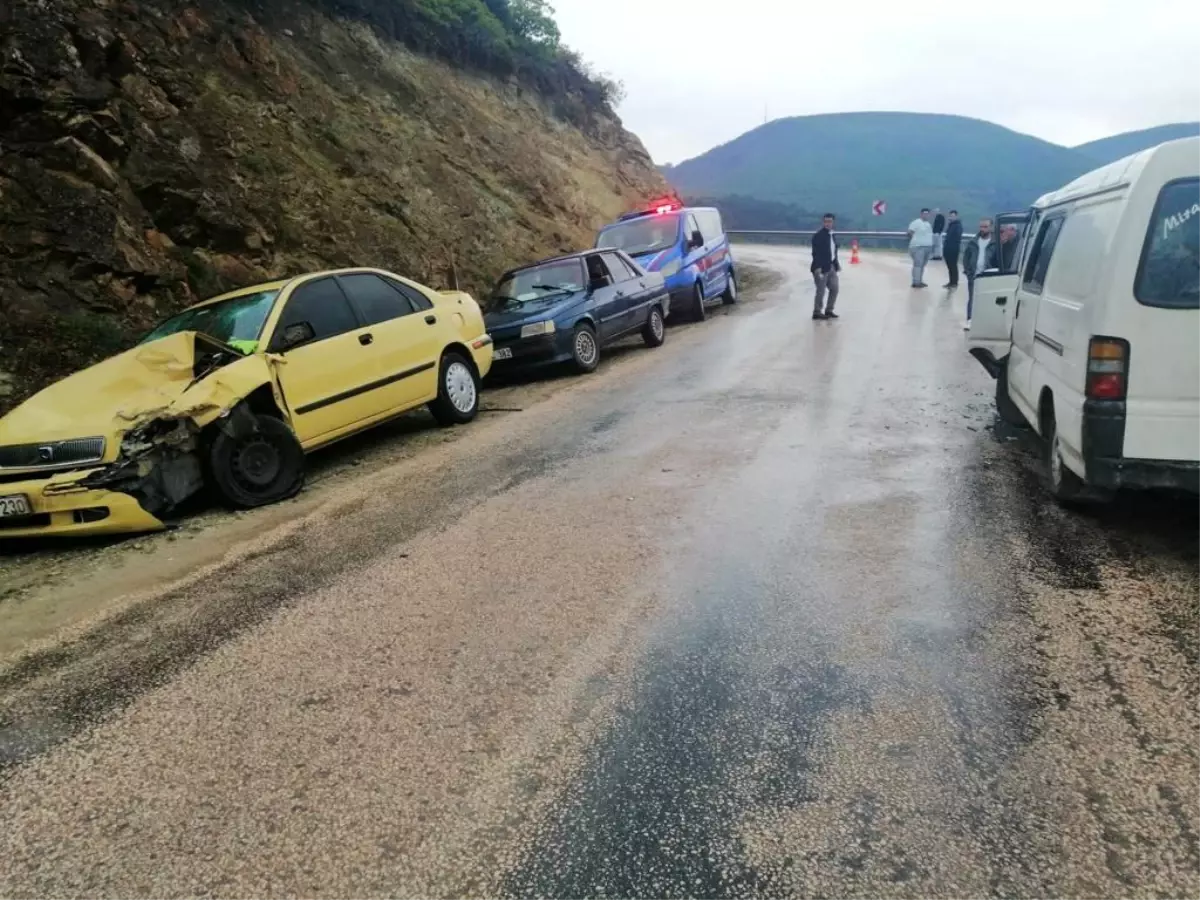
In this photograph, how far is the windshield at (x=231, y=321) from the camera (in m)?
6.76

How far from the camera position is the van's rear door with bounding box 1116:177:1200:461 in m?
4.05

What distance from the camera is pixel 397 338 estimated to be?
784 centimetres

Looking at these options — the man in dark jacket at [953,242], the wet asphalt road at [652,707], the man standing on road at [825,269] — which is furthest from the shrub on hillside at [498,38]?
the wet asphalt road at [652,707]

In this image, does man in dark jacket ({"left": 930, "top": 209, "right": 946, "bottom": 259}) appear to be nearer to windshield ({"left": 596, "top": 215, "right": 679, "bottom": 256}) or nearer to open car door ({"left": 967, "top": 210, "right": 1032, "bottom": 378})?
windshield ({"left": 596, "top": 215, "right": 679, "bottom": 256})

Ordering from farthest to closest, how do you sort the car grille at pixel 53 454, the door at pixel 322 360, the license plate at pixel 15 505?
the door at pixel 322 360 → the car grille at pixel 53 454 → the license plate at pixel 15 505

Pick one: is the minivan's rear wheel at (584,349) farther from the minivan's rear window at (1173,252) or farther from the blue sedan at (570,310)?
the minivan's rear window at (1173,252)

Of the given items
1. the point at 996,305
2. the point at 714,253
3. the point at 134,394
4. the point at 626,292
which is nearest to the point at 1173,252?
the point at 996,305

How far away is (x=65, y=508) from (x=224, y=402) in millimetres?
1182

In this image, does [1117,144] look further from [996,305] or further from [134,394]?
[134,394]

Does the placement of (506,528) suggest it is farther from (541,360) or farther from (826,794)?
(541,360)

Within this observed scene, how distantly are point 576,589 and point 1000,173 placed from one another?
7249 centimetres

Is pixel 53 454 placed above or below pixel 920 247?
above

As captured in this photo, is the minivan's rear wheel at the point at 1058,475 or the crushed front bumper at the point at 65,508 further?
the crushed front bumper at the point at 65,508

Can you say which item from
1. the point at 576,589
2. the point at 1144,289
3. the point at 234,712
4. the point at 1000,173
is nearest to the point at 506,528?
the point at 576,589
